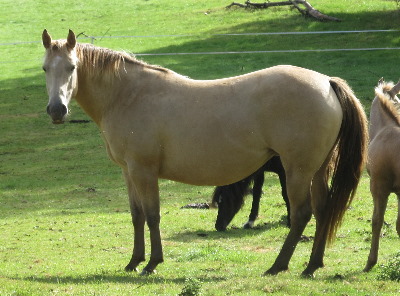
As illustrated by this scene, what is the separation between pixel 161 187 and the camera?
1648 centimetres

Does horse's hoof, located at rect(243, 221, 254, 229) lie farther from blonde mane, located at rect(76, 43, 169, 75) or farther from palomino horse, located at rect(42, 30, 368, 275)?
blonde mane, located at rect(76, 43, 169, 75)

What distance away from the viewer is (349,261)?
8.88m

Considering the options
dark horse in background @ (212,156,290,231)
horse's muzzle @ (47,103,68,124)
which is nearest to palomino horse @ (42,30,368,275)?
horse's muzzle @ (47,103,68,124)

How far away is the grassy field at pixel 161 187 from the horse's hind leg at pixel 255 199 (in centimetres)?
18

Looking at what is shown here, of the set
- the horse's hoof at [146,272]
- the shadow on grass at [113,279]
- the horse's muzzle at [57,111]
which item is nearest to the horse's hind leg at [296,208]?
the shadow on grass at [113,279]

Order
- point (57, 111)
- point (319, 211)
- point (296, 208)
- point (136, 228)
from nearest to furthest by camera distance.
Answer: point (57, 111) < point (296, 208) < point (319, 211) < point (136, 228)

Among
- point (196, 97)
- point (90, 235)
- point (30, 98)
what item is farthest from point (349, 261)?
point (30, 98)

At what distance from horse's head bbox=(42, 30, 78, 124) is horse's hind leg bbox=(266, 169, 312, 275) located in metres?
2.42

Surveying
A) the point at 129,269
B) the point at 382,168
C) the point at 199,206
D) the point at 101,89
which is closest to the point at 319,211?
the point at 382,168

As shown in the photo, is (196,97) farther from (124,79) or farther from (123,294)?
(123,294)

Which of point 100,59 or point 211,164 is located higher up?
point 100,59

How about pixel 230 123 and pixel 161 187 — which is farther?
pixel 161 187

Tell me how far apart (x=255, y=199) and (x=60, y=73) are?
5.40 meters

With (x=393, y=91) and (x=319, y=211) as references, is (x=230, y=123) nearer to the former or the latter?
(x=319, y=211)
